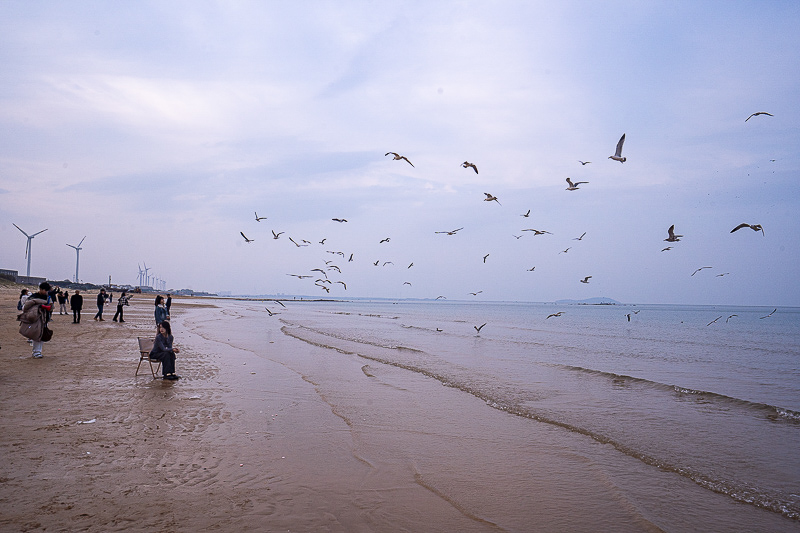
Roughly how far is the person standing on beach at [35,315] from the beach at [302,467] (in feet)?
3.31

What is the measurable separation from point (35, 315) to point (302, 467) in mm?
10359

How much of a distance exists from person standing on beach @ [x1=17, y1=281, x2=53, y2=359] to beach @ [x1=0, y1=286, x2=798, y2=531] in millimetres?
1010

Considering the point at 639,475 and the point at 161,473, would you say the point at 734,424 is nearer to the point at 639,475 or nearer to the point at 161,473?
the point at 639,475

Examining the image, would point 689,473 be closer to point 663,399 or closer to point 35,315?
point 663,399

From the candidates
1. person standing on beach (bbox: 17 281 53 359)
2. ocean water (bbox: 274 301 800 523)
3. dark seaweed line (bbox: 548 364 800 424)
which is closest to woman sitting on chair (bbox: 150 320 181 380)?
person standing on beach (bbox: 17 281 53 359)

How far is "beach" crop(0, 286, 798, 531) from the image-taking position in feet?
17.1

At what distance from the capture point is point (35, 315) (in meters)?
12.6

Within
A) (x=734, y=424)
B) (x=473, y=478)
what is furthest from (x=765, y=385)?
(x=473, y=478)

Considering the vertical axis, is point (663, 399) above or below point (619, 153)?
below

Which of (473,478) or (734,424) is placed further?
(734,424)

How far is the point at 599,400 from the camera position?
13031mm

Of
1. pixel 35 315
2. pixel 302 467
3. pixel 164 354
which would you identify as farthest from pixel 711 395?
pixel 35 315

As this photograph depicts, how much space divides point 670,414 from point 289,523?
34.1ft

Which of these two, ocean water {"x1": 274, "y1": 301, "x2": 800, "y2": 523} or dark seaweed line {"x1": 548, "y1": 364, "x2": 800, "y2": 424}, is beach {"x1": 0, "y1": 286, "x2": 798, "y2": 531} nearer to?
ocean water {"x1": 274, "y1": 301, "x2": 800, "y2": 523}
